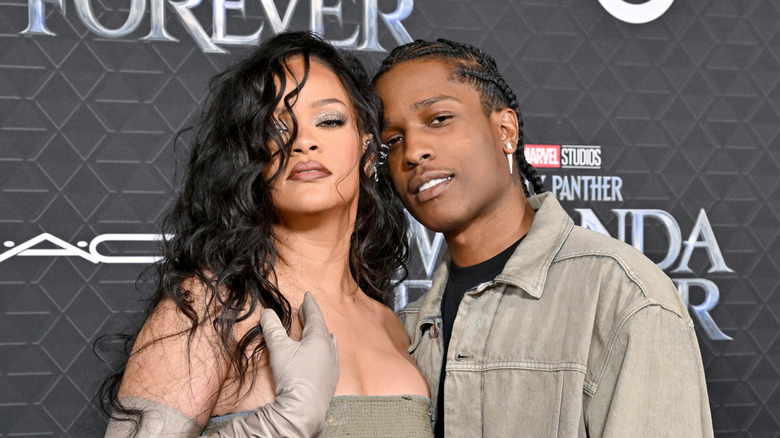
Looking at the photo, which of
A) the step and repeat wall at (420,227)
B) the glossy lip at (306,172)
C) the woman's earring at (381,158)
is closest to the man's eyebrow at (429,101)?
the woman's earring at (381,158)

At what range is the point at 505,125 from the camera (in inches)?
70.5

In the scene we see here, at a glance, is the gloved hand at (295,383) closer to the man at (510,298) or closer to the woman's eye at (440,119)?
the man at (510,298)

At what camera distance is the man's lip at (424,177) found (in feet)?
5.46

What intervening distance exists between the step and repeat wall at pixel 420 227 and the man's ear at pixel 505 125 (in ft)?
3.27

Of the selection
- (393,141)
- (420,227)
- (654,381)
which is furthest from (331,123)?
(420,227)

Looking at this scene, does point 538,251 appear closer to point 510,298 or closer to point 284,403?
point 510,298

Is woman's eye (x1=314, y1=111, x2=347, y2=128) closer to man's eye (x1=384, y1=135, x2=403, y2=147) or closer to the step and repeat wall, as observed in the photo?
man's eye (x1=384, y1=135, x2=403, y2=147)

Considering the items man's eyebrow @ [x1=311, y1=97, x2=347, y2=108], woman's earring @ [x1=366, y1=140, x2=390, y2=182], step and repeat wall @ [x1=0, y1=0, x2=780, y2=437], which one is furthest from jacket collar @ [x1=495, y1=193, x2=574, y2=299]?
step and repeat wall @ [x1=0, y1=0, x2=780, y2=437]

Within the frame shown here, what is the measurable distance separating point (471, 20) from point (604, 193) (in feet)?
2.51

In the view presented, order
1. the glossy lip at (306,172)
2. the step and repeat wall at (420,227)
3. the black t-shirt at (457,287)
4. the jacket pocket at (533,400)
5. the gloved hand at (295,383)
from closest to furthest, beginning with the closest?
the gloved hand at (295,383), the jacket pocket at (533,400), the glossy lip at (306,172), the black t-shirt at (457,287), the step and repeat wall at (420,227)

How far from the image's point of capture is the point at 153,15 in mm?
2572

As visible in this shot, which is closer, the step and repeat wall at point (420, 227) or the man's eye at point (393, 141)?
the man's eye at point (393, 141)

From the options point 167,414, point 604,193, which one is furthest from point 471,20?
point 167,414

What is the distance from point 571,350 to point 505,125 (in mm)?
586
